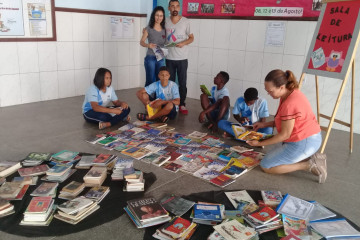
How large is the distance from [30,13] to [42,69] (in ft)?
2.90

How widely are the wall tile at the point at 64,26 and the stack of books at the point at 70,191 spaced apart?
357 cm

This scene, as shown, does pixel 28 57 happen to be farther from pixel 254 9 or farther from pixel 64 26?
pixel 254 9

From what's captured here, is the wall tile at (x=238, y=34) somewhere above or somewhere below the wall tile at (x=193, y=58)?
above

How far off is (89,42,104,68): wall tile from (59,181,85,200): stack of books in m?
3.80

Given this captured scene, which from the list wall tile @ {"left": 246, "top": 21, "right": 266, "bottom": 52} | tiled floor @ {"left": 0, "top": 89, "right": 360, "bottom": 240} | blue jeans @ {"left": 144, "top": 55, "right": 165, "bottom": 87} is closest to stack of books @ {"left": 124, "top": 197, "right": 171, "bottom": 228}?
tiled floor @ {"left": 0, "top": 89, "right": 360, "bottom": 240}

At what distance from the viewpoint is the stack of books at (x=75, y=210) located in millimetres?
2020

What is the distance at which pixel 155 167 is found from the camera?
2.91 m

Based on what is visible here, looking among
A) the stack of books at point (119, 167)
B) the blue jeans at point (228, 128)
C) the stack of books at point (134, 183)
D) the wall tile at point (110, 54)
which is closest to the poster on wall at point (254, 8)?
the wall tile at point (110, 54)

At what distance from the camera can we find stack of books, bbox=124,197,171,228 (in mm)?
2006

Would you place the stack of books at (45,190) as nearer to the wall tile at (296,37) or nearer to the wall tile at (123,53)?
the wall tile at (296,37)

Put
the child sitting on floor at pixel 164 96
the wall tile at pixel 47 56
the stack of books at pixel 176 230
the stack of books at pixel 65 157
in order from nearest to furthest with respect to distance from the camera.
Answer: the stack of books at pixel 176 230, the stack of books at pixel 65 157, the child sitting on floor at pixel 164 96, the wall tile at pixel 47 56

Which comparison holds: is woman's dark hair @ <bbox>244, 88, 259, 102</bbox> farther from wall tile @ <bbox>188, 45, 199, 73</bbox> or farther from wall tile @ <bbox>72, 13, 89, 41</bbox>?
wall tile @ <bbox>72, 13, 89, 41</bbox>

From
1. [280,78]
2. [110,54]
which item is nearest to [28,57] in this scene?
[110,54]

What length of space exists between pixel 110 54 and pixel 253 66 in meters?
2.80
